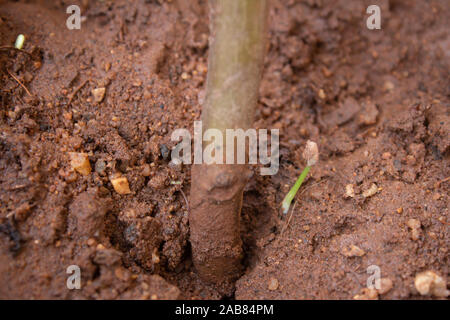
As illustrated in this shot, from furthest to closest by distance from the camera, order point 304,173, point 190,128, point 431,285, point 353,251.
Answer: point 190,128, point 304,173, point 353,251, point 431,285

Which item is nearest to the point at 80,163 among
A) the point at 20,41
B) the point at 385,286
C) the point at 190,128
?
the point at 190,128

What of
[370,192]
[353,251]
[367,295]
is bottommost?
[367,295]

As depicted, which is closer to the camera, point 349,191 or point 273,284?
point 273,284

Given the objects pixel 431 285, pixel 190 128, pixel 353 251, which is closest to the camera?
pixel 431 285

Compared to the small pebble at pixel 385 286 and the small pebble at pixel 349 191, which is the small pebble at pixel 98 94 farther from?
the small pebble at pixel 385 286

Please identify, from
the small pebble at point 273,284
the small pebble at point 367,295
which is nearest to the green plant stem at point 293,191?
the small pebble at point 273,284

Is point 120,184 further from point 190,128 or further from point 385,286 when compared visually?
point 385,286

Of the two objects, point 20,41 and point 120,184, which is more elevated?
point 20,41

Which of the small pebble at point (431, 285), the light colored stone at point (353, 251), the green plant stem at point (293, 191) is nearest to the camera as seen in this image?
the small pebble at point (431, 285)
